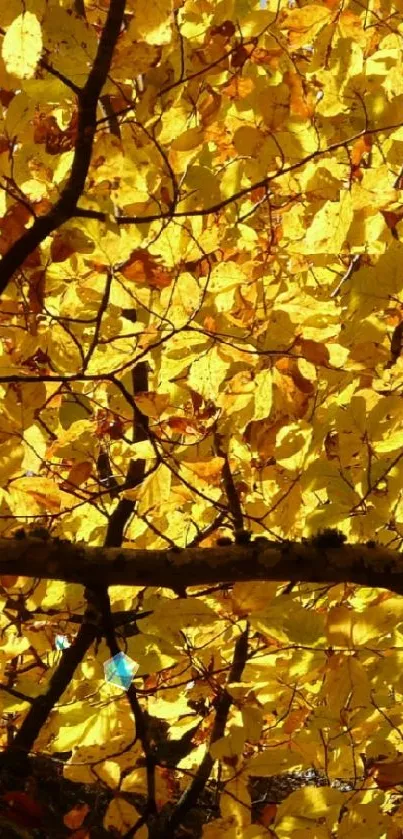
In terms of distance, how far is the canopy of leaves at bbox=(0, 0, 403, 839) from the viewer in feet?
5.18

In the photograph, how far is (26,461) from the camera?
209 centimetres

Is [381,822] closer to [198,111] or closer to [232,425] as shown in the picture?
[232,425]

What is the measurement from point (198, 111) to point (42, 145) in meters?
0.50

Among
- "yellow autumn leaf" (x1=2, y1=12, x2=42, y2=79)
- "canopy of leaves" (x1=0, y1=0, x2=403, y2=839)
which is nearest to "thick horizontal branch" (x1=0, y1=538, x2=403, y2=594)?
"canopy of leaves" (x1=0, y1=0, x2=403, y2=839)

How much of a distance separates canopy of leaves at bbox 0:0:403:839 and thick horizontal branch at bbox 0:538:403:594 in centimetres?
10

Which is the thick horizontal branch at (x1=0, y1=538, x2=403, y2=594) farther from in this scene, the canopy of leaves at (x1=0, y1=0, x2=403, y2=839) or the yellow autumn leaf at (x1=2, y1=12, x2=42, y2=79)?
the yellow autumn leaf at (x1=2, y1=12, x2=42, y2=79)

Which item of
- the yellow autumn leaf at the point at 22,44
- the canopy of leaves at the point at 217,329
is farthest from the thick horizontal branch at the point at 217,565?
the yellow autumn leaf at the point at 22,44

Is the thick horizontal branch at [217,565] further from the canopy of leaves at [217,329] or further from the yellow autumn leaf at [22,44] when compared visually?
the yellow autumn leaf at [22,44]

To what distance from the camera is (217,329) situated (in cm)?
209

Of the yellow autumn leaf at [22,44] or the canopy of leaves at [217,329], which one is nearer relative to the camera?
the yellow autumn leaf at [22,44]

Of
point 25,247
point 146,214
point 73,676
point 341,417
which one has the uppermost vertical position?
point 146,214

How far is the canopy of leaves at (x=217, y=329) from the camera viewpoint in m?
1.58

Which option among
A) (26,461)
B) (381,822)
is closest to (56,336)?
(26,461)

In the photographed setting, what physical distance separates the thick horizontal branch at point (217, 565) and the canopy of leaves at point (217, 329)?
99mm
